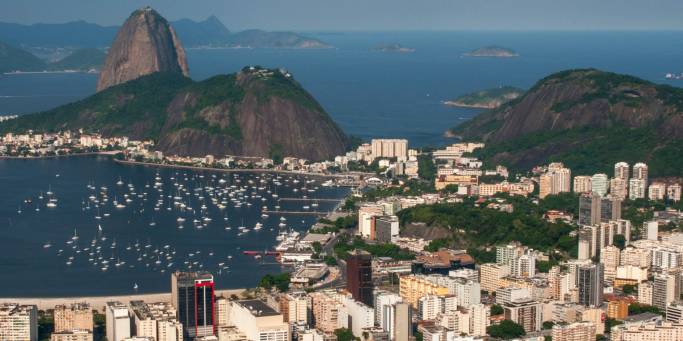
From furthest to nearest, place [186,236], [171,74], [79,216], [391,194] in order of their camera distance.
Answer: [171,74] → [391,194] → [79,216] → [186,236]

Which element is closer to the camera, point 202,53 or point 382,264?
point 382,264

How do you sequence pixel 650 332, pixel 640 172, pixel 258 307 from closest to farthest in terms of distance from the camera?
pixel 650 332
pixel 258 307
pixel 640 172

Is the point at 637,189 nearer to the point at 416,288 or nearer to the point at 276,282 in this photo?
the point at 416,288

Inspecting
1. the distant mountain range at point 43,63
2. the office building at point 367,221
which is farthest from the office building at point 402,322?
the distant mountain range at point 43,63

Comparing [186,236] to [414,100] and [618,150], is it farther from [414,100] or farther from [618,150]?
[414,100]

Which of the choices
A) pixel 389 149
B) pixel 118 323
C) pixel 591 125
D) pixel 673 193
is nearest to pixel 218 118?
pixel 389 149

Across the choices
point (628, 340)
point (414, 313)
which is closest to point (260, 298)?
point (414, 313)
